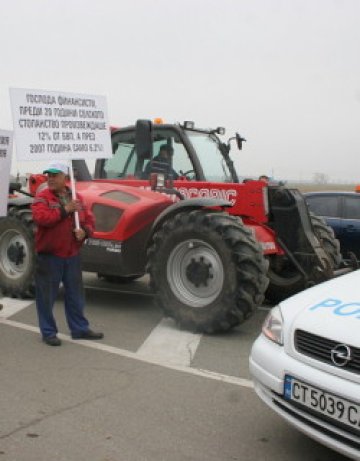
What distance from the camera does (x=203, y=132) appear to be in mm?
7906

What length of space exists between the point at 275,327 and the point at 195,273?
259 cm

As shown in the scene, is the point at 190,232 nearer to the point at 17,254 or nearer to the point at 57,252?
the point at 57,252

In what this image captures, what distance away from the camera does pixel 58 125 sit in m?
6.04

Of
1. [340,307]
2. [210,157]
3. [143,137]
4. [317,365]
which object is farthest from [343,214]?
[317,365]

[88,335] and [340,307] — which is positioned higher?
[340,307]

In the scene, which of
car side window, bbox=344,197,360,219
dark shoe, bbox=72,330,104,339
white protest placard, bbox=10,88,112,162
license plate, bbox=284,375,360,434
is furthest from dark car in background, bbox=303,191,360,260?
license plate, bbox=284,375,360,434

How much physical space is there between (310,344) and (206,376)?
5.60 feet

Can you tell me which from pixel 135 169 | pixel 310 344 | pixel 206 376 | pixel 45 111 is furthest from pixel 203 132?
pixel 310 344

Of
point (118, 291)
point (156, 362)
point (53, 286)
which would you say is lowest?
point (118, 291)

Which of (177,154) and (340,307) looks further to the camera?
(177,154)

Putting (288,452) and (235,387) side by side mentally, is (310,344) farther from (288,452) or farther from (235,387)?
(235,387)

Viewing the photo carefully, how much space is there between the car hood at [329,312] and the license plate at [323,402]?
0.27 m

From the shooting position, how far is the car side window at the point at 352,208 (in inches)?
401

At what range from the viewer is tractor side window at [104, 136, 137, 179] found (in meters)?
7.71
